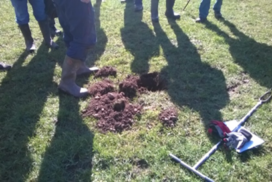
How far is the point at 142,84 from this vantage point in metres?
4.55

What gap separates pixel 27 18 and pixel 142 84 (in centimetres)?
230

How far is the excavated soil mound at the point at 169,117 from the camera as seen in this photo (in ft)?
12.4

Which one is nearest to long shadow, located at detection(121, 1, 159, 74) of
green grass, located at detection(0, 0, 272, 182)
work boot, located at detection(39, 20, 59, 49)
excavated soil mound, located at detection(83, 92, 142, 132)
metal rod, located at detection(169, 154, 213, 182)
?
green grass, located at detection(0, 0, 272, 182)

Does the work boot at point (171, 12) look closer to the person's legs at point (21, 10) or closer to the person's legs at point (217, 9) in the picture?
the person's legs at point (217, 9)

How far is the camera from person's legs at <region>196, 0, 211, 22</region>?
642 cm

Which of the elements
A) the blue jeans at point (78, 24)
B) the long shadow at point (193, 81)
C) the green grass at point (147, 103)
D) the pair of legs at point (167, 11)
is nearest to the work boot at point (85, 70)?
the green grass at point (147, 103)

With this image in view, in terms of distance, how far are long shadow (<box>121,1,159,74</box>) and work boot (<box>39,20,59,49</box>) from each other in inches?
53.0

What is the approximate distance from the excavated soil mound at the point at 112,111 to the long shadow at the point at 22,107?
731mm

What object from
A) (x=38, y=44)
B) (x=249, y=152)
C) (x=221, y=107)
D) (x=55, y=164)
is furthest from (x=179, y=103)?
(x=38, y=44)

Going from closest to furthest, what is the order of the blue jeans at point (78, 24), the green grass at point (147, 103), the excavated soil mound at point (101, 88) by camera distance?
the green grass at point (147, 103) → the blue jeans at point (78, 24) → the excavated soil mound at point (101, 88)

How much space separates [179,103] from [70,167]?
1.76 metres

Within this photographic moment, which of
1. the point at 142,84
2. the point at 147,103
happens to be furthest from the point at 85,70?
the point at 147,103

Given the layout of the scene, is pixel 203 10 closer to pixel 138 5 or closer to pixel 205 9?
pixel 205 9

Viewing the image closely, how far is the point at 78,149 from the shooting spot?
3391 mm
